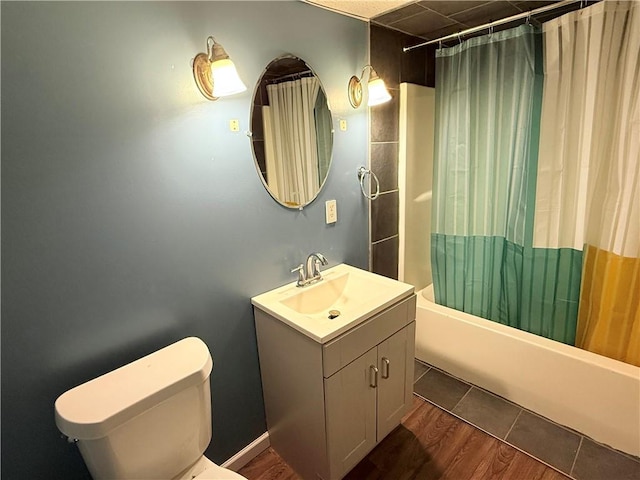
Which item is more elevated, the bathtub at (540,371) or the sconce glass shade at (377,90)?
the sconce glass shade at (377,90)

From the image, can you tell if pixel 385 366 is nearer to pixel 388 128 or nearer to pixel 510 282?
pixel 510 282

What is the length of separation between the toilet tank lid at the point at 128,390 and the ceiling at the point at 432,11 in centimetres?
159

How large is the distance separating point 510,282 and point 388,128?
1.18 meters

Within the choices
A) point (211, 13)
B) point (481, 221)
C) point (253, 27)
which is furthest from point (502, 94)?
point (211, 13)

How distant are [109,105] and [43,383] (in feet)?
2.96

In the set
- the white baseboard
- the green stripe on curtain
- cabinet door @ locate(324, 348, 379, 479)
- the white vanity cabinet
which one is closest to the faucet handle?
the white vanity cabinet

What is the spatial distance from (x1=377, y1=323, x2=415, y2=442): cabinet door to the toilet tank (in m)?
0.78

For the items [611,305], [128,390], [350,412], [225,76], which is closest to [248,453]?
[350,412]

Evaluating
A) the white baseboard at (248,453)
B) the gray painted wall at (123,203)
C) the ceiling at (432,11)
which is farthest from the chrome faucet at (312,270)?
the ceiling at (432,11)

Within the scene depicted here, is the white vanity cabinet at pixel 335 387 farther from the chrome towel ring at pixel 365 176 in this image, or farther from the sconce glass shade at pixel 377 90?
the sconce glass shade at pixel 377 90

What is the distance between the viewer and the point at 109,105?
1096mm

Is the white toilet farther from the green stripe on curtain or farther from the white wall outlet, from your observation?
the green stripe on curtain

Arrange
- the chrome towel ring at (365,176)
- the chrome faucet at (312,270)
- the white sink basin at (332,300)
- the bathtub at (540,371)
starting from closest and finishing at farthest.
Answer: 1. the white sink basin at (332,300)
2. the bathtub at (540,371)
3. the chrome faucet at (312,270)
4. the chrome towel ring at (365,176)

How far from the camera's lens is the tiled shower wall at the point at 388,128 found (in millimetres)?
2012
